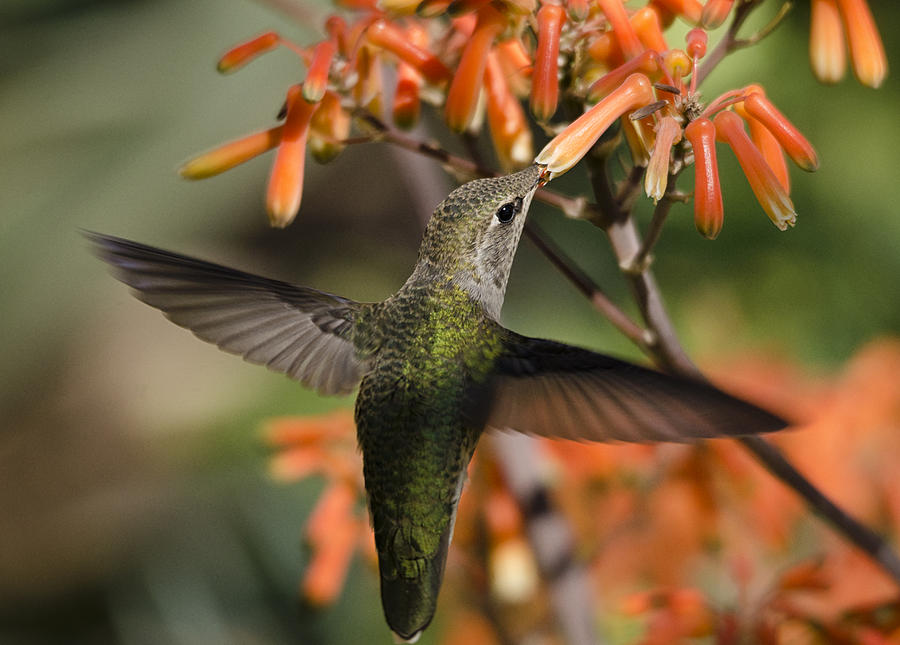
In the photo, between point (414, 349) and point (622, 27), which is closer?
point (622, 27)

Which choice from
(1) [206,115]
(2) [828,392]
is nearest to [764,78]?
(2) [828,392]

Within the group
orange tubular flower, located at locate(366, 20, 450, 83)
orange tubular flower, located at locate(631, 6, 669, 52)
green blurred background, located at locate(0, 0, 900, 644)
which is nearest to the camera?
orange tubular flower, located at locate(631, 6, 669, 52)

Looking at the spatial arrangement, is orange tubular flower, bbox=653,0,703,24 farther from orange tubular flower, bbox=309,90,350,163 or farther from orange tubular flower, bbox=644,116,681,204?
orange tubular flower, bbox=309,90,350,163

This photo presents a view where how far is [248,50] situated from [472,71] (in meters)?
0.31

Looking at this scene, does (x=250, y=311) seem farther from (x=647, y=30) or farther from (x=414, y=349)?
(x=647, y=30)

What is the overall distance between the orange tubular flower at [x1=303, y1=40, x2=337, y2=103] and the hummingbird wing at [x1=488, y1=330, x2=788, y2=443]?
0.34m

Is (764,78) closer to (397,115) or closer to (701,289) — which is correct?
(701,289)

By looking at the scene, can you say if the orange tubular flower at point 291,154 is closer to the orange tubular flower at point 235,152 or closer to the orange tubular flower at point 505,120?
the orange tubular flower at point 235,152

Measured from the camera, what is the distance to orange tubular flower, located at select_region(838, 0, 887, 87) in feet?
3.50

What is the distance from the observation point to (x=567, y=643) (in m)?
1.38

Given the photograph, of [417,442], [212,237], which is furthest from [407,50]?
[212,237]

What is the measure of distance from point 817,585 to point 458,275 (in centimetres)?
57

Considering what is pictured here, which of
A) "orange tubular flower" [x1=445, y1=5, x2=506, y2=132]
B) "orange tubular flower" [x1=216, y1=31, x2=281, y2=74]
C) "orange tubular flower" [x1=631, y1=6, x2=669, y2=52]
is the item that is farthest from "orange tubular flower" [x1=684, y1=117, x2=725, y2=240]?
"orange tubular flower" [x1=216, y1=31, x2=281, y2=74]

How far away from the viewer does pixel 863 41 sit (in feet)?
3.51
